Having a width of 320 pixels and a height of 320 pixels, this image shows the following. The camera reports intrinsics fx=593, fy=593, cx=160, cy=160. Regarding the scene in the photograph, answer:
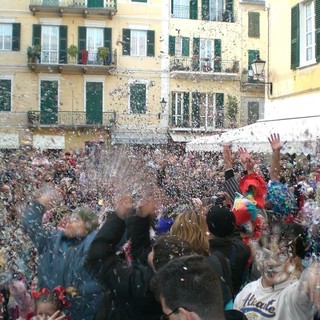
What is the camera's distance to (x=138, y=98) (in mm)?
23375

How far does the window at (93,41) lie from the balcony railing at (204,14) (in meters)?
3.46

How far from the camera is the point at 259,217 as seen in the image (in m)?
4.51

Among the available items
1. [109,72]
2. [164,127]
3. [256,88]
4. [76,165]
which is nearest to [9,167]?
[76,165]

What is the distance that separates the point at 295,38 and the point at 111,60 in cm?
1439

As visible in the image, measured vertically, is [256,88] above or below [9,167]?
above

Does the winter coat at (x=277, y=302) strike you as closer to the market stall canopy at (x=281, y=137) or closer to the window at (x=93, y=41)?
the market stall canopy at (x=281, y=137)

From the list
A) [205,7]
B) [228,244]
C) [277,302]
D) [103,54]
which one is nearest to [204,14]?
[205,7]

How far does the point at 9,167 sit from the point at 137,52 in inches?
722

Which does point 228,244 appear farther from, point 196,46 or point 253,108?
point 253,108

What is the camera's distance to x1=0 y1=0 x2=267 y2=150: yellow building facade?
25.4 metres

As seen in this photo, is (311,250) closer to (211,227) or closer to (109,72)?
(211,227)

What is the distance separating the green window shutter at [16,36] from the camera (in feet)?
83.1

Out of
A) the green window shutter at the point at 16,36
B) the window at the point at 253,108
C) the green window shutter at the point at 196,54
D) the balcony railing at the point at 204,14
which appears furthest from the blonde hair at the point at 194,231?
the window at the point at 253,108

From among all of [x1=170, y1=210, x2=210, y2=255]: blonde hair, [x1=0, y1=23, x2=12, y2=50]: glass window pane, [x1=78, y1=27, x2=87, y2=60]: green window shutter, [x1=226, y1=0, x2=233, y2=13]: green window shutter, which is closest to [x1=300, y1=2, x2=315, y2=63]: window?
[x1=170, y1=210, x2=210, y2=255]: blonde hair
